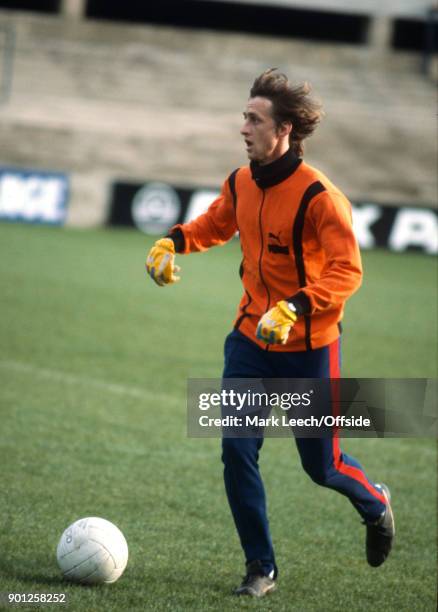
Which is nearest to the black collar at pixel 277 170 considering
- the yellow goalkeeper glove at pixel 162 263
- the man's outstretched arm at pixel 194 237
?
the man's outstretched arm at pixel 194 237

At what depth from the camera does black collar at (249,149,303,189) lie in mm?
4848

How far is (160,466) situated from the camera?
23.2ft

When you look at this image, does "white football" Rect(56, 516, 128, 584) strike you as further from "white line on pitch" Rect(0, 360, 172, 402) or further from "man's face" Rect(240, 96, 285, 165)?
"white line on pitch" Rect(0, 360, 172, 402)

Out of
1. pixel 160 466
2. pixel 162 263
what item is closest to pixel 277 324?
pixel 162 263

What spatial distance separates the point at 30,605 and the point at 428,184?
76.8 ft

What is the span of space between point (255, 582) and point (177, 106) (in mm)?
23794

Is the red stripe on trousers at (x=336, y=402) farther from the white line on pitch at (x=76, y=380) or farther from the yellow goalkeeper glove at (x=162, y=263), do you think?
the white line on pitch at (x=76, y=380)

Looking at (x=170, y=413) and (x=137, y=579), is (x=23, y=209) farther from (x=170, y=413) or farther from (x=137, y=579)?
(x=137, y=579)

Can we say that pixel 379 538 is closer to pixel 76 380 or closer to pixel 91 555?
pixel 91 555

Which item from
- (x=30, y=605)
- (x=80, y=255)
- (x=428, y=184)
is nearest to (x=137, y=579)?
(x=30, y=605)

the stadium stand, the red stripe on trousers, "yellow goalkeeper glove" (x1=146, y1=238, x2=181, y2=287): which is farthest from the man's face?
the stadium stand

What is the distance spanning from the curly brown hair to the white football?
2.01m

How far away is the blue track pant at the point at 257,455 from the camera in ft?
15.9

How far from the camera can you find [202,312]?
1380cm
